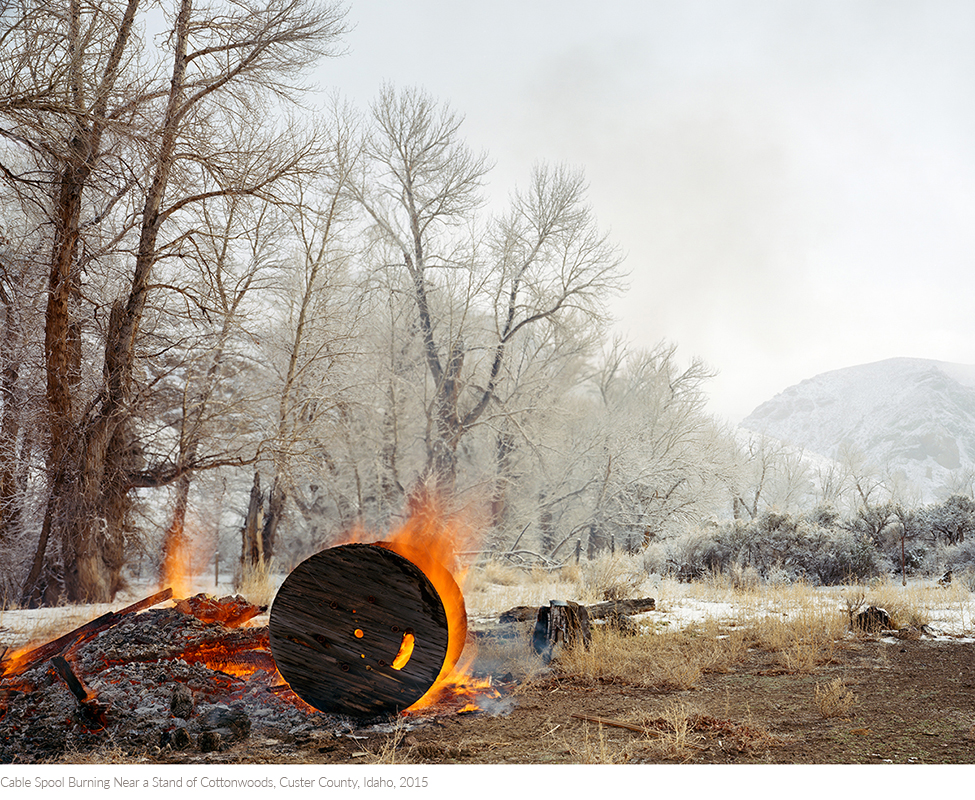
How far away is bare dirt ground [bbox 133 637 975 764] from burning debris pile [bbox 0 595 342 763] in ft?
0.87

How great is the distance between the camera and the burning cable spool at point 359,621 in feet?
10.2

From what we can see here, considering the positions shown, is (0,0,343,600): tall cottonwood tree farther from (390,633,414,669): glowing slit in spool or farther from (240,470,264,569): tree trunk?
(390,633,414,669): glowing slit in spool

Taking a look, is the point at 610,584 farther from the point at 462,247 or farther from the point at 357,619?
the point at 462,247

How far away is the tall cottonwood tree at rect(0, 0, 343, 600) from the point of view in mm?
6395

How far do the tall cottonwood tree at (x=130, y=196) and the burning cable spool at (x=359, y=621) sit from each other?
488 cm

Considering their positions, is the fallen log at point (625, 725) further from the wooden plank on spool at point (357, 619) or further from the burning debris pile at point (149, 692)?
the burning debris pile at point (149, 692)

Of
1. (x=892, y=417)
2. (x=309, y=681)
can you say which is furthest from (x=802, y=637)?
(x=892, y=417)

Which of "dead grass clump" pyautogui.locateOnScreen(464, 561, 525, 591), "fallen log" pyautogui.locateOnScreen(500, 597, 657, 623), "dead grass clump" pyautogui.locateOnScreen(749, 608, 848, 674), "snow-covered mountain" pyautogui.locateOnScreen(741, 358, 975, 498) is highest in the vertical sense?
"snow-covered mountain" pyautogui.locateOnScreen(741, 358, 975, 498)

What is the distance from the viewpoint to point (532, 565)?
A: 13133 mm

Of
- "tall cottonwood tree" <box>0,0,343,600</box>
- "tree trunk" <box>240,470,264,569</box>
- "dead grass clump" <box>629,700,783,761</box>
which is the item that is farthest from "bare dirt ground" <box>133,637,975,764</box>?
"tree trunk" <box>240,470,264,569</box>

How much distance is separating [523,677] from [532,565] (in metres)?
8.96

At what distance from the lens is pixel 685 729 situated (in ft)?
9.13
